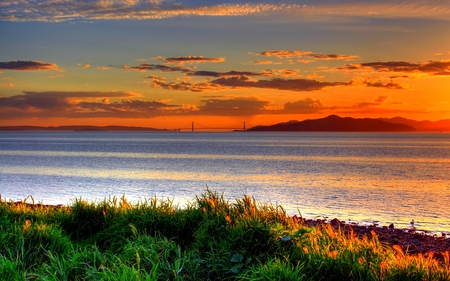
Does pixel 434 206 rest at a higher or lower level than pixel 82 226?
lower

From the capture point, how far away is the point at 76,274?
7.52m

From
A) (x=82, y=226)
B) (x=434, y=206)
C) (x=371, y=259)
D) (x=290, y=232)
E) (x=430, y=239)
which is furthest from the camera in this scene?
(x=434, y=206)

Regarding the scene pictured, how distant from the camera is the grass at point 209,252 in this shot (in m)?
7.11

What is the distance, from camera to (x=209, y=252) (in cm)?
834

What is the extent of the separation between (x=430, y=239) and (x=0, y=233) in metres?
12.0

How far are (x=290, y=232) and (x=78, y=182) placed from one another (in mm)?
32412

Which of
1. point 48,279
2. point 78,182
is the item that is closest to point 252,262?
point 48,279

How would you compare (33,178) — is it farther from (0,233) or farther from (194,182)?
(0,233)

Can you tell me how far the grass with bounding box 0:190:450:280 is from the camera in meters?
7.11

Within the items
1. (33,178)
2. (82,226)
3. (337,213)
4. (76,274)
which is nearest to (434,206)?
(337,213)

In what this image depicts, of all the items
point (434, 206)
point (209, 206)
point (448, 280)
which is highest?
point (209, 206)

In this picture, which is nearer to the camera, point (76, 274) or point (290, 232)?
point (76, 274)

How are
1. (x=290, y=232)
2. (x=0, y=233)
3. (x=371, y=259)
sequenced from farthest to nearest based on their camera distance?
(x=0, y=233)
(x=290, y=232)
(x=371, y=259)

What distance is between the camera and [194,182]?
124 ft
